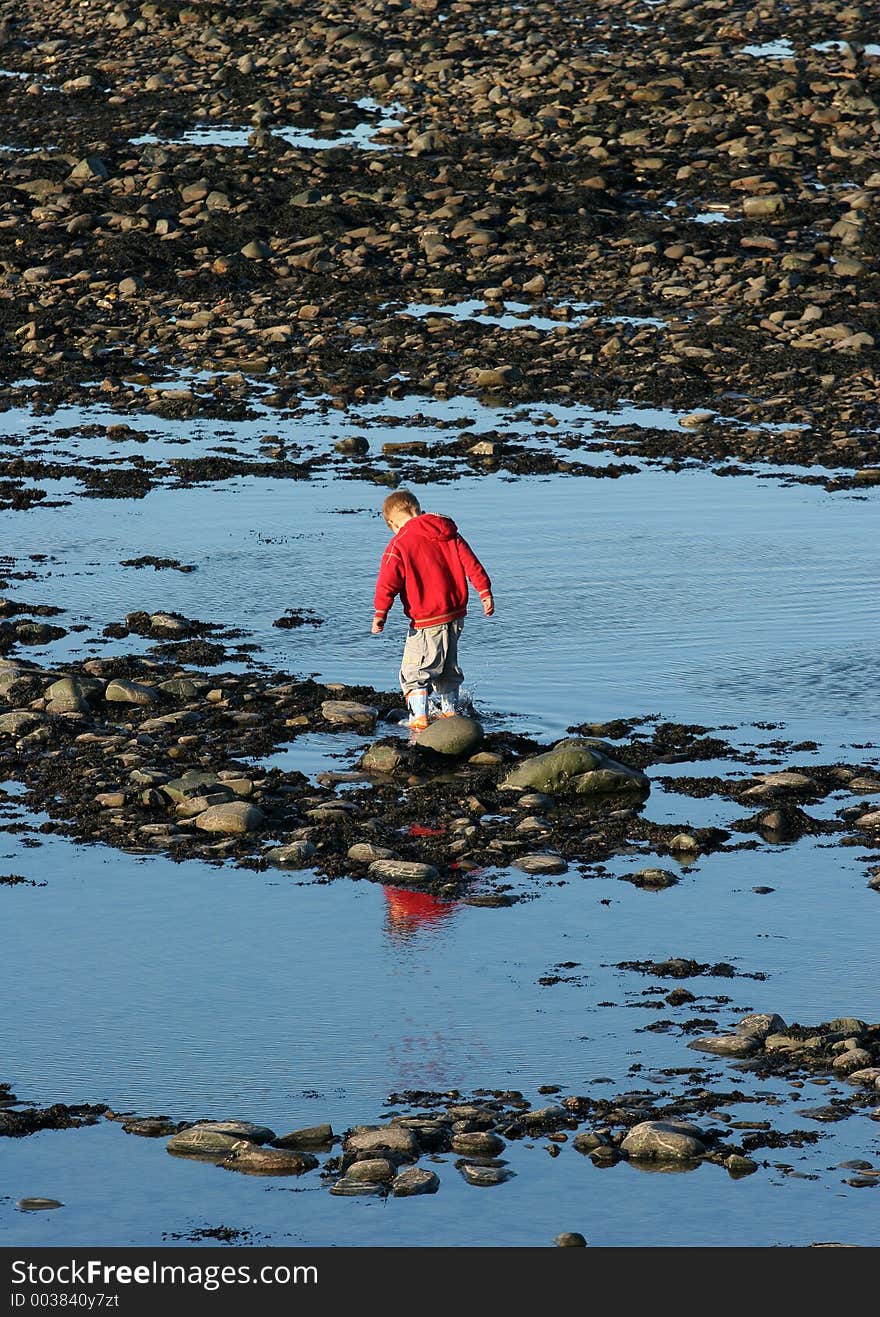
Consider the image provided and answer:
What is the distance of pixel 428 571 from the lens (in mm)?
13250

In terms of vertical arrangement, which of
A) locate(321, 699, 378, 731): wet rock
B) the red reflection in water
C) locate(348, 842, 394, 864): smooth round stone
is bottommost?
the red reflection in water

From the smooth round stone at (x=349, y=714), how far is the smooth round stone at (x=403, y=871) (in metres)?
2.72

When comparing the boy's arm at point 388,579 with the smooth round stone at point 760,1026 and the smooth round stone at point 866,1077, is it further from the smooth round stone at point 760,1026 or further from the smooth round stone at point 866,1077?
the smooth round stone at point 866,1077

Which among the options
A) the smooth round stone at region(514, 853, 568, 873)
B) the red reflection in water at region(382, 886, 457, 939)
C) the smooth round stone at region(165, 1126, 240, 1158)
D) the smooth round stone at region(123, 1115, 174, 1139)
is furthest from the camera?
the smooth round stone at region(514, 853, 568, 873)

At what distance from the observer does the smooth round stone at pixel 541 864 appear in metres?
10.5

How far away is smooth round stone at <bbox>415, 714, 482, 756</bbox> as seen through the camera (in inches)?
484

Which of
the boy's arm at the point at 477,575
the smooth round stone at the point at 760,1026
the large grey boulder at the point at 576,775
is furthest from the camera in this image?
the boy's arm at the point at 477,575

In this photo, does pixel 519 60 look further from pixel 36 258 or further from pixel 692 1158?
pixel 692 1158

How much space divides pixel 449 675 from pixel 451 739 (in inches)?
36.2

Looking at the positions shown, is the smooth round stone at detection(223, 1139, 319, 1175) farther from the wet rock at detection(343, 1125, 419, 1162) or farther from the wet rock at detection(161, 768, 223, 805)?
the wet rock at detection(161, 768, 223, 805)

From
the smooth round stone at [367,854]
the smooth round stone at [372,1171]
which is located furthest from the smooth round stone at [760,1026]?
the smooth round stone at [367,854]

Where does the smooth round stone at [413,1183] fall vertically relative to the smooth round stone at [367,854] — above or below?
below

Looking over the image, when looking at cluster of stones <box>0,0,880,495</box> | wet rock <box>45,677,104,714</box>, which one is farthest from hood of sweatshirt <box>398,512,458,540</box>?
cluster of stones <box>0,0,880,495</box>
